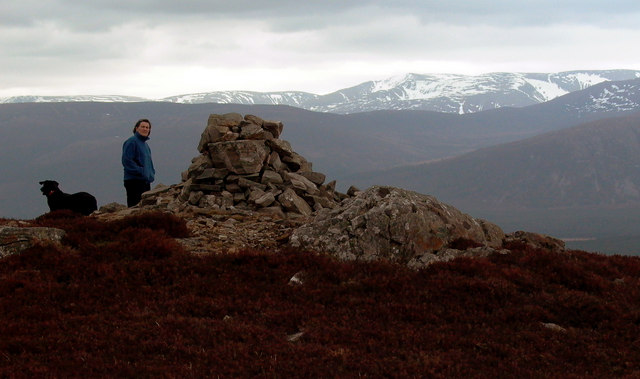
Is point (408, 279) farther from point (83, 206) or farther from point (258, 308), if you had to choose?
point (83, 206)

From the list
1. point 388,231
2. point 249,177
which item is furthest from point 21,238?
point 249,177

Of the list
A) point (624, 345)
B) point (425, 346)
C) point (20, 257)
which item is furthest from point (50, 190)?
point (624, 345)

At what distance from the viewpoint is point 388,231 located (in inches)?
704

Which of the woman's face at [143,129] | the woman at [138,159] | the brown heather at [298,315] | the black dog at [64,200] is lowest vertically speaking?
the brown heather at [298,315]

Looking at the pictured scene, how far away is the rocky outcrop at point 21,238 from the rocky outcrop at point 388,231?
22.1 feet

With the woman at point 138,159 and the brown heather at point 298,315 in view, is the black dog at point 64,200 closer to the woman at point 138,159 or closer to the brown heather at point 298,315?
the woman at point 138,159

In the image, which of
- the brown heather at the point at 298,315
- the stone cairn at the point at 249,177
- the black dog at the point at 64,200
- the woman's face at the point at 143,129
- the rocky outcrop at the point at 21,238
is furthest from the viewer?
the stone cairn at the point at 249,177

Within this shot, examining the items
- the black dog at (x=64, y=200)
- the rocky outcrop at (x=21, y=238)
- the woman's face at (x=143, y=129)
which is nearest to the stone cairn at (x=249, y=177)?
the black dog at (x=64, y=200)

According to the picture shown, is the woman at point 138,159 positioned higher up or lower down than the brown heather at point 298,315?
higher up

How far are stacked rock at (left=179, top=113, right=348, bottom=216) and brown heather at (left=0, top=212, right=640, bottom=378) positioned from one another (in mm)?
7815

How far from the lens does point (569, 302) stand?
13.7m

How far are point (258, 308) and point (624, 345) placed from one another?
7187 mm

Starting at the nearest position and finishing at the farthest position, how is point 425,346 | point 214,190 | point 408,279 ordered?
1. point 425,346
2. point 408,279
3. point 214,190

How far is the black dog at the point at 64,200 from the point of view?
2331cm
